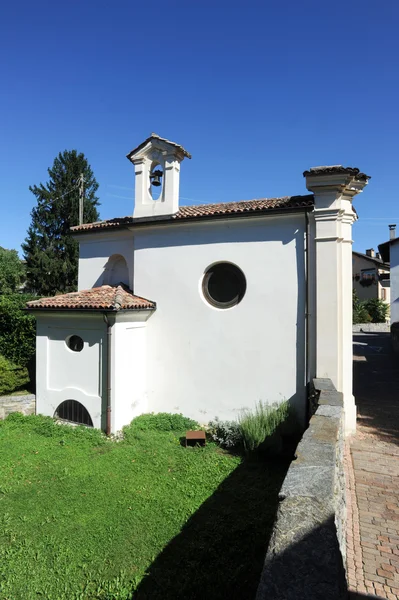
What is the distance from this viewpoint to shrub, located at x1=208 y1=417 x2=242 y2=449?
7.30 m

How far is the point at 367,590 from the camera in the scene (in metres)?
3.21

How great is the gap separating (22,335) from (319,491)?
10.1 metres

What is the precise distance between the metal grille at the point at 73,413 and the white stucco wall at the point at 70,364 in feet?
0.39

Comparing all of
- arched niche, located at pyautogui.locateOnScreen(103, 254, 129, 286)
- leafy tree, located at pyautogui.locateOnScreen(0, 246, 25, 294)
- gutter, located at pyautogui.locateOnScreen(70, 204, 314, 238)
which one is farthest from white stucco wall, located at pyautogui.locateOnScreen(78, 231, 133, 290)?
leafy tree, located at pyautogui.locateOnScreen(0, 246, 25, 294)

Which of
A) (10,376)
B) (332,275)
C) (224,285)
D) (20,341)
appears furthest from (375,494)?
(20,341)

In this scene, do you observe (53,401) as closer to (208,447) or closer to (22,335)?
(22,335)

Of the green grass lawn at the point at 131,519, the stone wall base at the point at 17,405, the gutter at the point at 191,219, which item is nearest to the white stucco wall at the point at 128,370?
the green grass lawn at the point at 131,519

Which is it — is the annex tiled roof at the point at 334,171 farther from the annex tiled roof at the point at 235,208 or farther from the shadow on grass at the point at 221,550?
the shadow on grass at the point at 221,550

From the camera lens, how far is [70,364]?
8547 millimetres

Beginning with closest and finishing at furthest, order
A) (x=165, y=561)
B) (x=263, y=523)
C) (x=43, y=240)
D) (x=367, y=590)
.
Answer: (x=367, y=590) → (x=165, y=561) → (x=263, y=523) → (x=43, y=240)

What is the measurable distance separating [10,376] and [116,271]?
4.30 m

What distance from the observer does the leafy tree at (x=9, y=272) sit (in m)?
22.4

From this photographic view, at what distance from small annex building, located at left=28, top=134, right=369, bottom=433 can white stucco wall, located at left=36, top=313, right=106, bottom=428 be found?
0.09 ft

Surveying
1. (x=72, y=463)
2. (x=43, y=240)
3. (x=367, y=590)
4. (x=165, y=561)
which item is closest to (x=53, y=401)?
(x=72, y=463)
